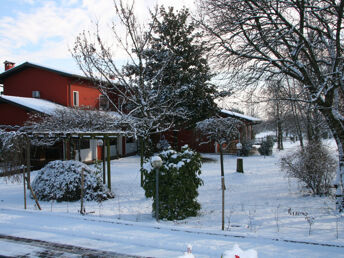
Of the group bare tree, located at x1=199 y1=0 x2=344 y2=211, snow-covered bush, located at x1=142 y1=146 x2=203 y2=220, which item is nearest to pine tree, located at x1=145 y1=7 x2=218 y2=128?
bare tree, located at x1=199 y1=0 x2=344 y2=211

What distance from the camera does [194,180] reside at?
7.20m

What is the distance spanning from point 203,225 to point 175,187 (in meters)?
1.13

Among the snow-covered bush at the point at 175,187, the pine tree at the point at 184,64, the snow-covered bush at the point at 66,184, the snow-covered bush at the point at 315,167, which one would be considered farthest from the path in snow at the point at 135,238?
the pine tree at the point at 184,64

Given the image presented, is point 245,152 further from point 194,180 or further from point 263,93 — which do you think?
point 194,180

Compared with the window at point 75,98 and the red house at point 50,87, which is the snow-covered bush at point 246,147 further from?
the window at point 75,98

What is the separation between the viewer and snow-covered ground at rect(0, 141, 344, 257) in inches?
183

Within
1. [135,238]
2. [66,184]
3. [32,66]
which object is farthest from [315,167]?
[32,66]

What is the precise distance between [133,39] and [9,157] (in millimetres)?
6886

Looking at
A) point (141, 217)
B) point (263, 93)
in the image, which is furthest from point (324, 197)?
point (141, 217)

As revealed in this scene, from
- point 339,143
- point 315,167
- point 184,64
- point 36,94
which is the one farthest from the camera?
point 36,94

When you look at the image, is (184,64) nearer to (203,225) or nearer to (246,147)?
(246,147)

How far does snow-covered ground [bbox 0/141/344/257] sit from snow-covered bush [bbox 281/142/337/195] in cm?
48

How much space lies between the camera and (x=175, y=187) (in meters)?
6.86

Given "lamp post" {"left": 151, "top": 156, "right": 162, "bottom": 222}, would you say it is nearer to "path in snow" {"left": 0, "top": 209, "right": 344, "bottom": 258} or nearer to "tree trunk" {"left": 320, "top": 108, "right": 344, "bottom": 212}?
"path in snow" {"left": 0, "top": 209, "right": 344, "bottom": 258}
